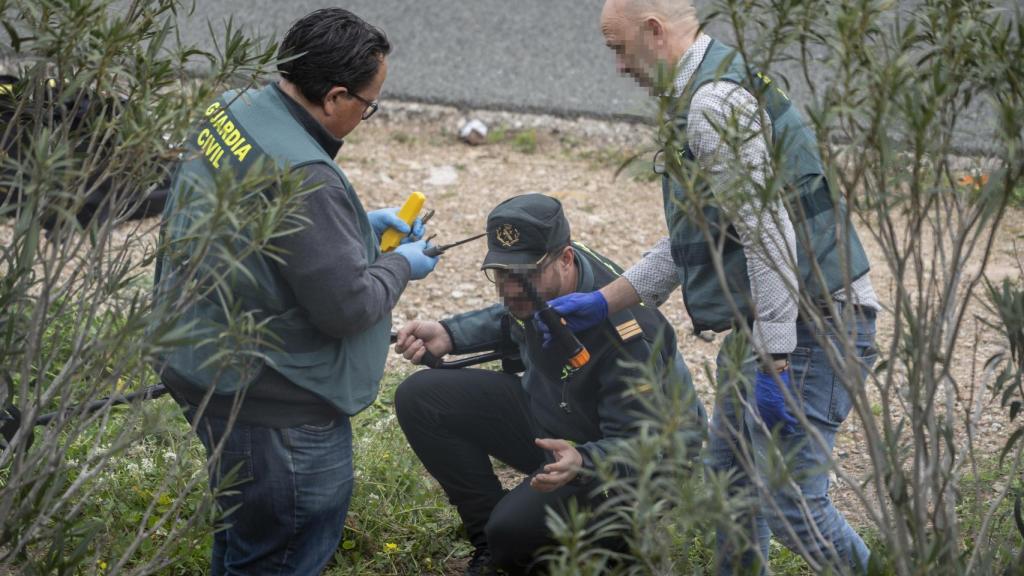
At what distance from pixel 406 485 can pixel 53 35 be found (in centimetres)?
201

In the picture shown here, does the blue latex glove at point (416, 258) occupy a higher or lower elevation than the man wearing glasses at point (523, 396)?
higher

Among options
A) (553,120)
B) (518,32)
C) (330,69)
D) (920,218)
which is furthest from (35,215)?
(518,32)

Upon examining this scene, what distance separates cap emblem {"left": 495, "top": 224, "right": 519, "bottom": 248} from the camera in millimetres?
2963

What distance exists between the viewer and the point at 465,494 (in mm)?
3326

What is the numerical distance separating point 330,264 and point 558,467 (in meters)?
0.76

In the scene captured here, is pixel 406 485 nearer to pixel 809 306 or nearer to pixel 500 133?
pixel 809 306

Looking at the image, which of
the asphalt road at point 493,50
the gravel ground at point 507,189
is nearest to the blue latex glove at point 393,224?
the gravel ground at point 507,189

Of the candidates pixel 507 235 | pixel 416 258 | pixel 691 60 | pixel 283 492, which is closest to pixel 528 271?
pixel 507 235

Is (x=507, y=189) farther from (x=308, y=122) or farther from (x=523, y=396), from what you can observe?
(x=308, y=122)

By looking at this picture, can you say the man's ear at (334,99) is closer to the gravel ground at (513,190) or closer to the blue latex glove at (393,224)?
the blue latex glove at (393,224)

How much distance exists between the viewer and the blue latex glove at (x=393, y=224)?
3080 mm

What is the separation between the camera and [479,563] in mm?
3279

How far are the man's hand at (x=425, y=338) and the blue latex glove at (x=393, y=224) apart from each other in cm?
26

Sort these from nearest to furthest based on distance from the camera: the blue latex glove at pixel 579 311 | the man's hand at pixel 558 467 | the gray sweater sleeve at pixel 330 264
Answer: the gray sweater sleeve at pixel 330 264
the man's hand at pixel 558 467
the blue latex glove at pixel 579 311
